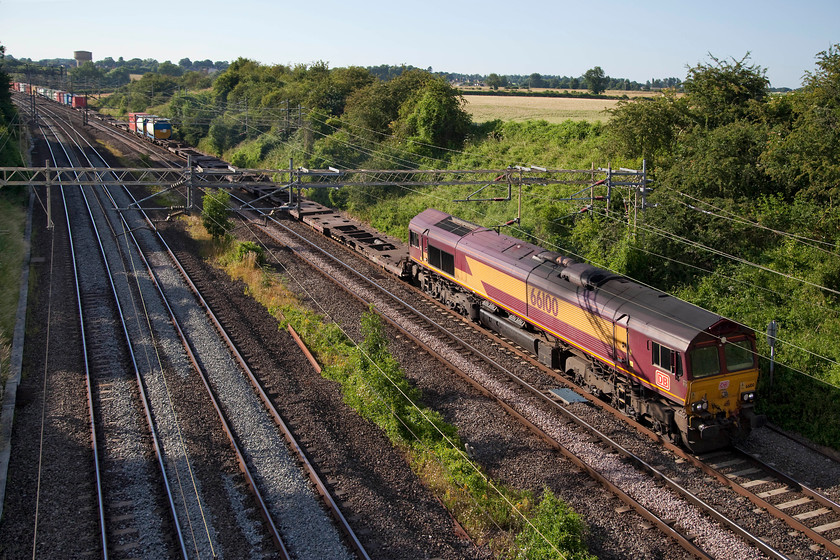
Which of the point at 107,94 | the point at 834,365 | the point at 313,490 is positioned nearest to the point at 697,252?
the point at 834,365

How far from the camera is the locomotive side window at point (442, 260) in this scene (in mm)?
24433

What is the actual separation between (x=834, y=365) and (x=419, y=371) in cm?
1138

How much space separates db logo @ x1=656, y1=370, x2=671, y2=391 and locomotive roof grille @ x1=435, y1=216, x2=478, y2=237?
1041cm

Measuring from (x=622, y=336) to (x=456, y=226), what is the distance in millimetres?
10354

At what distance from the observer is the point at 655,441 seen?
16047 mm

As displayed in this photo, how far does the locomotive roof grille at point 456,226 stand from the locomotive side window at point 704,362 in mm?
11066

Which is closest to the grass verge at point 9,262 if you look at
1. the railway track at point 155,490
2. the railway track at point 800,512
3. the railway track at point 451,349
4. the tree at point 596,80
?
the railway track at point 155,490

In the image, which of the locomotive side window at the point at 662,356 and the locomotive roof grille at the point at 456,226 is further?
the locomotive roof grille at the point at 456,226

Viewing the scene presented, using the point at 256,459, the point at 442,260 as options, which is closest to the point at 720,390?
the point at 256,459

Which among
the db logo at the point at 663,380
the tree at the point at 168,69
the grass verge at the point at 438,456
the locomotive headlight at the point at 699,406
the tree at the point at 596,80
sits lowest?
the grass verge at the point at 438,456

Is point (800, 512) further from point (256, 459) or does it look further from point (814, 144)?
point (814, 144)

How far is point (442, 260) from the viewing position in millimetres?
25031

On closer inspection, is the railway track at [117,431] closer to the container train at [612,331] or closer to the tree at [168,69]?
the container train at [612,331]

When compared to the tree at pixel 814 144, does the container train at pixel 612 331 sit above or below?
below
